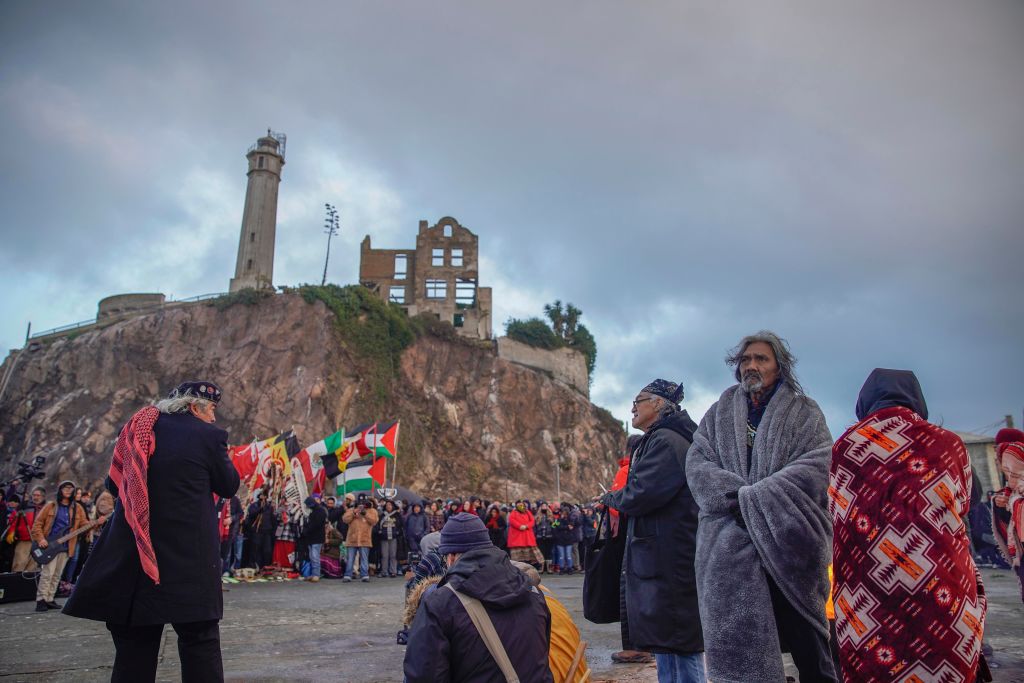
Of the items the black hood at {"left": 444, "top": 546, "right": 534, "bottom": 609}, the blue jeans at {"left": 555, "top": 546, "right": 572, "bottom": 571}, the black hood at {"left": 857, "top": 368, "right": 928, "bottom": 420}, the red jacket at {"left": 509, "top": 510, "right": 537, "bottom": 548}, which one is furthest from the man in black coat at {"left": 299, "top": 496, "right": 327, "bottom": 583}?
the black hood at {"left": 857, "top": 368, "right": 928, "bottom": 420}

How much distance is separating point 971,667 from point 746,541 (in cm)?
93

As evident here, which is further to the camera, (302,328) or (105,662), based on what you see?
(302,328)

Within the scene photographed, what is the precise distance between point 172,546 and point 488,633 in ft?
6.86

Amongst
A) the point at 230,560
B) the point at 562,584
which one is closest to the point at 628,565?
the point at 562,584

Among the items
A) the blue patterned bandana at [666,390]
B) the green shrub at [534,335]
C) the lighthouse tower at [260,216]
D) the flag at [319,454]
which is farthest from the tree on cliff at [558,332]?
the blue patterned bandana at [666,390]

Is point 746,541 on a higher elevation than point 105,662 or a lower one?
higher

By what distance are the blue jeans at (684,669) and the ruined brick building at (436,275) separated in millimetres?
49776

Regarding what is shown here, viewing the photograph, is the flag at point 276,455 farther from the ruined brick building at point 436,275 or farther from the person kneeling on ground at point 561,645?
the ruined brick building at point 436,275

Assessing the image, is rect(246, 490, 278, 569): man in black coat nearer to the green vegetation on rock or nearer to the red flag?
the red flag

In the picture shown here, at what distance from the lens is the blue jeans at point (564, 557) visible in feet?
64.8

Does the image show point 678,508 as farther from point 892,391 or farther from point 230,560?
point 230,560

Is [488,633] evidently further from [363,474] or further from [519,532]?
[363,474]

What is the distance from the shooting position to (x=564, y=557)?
64.7 ft

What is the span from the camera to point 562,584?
15.4 meters
